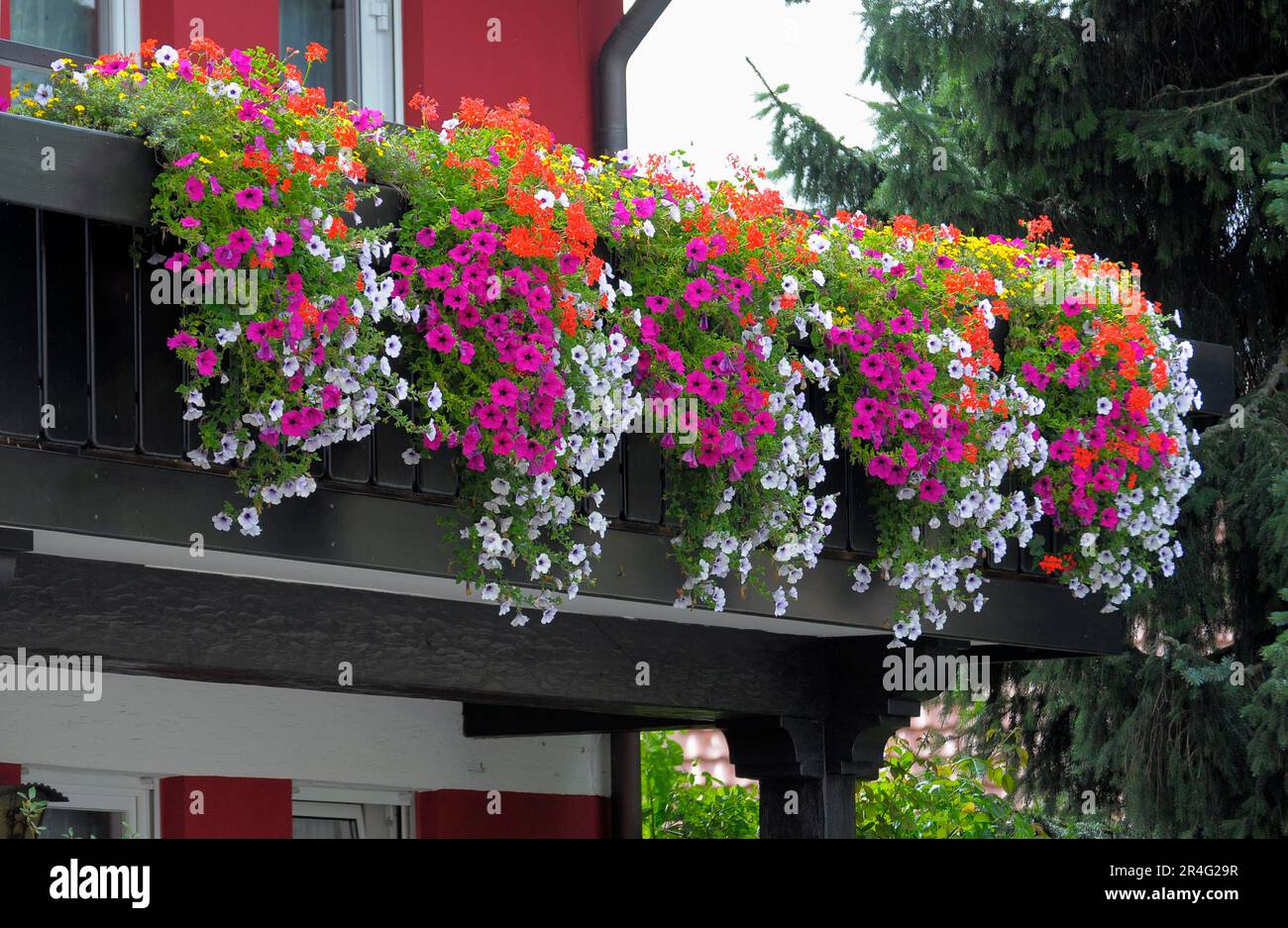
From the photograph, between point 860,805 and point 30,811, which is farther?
point 860,805

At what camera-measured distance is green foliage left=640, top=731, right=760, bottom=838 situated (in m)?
8.25

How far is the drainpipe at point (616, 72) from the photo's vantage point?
7.48m

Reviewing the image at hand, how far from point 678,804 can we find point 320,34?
3.86 meters

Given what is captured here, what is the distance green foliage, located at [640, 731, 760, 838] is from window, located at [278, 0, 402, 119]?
3272 millimetres

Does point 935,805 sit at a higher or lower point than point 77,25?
lower

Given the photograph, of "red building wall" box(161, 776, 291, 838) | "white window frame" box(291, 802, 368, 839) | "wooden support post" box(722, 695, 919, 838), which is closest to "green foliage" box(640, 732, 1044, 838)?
"white window frame" box(291, 802, 368, 839)

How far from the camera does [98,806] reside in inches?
245

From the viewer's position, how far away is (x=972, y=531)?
17.5 ft

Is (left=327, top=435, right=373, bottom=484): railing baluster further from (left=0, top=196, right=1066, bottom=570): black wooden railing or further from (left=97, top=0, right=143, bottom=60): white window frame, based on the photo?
(left=97, top=0, right=143, bottom=60): white window frame

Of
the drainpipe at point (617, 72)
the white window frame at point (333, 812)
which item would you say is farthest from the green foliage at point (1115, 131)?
the white window frame at point (333, 812)

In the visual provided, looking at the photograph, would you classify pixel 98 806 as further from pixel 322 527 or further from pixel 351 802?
pixel 322 527

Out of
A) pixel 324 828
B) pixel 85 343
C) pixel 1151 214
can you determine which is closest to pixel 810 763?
pixel 324 828

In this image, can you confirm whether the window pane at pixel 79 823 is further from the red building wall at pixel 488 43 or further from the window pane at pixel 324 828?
the red building wall at pixel 488 43
